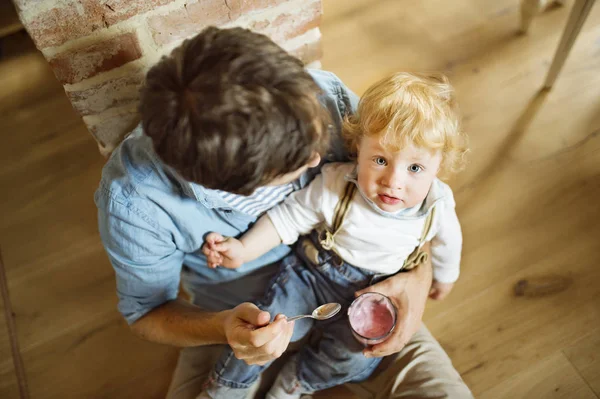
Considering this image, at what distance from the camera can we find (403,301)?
1084 mm

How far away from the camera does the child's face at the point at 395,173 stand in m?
0.96

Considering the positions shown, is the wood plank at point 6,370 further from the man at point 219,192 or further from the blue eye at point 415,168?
the blue eye at point 415,168

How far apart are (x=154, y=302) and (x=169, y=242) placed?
0.17 metres

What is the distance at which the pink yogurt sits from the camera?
1.04 m

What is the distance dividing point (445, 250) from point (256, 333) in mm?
523

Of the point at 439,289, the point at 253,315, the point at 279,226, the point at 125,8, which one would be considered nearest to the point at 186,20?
the point at 125,8

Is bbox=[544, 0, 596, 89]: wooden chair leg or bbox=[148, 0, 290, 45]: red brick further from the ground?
bbox=[148, 0, 290, 45]: red brick

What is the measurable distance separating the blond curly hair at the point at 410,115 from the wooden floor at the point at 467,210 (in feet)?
2.12

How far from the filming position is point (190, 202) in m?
0.94

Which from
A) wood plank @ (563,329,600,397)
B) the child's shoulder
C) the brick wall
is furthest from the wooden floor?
the brick wall

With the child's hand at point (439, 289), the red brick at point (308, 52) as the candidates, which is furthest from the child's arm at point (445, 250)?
the red brick at point (308, 52)

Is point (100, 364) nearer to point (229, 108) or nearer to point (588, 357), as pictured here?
point (229, 108)

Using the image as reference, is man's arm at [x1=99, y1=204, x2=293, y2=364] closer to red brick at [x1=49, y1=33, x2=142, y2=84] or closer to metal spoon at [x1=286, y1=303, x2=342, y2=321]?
metal spoon at [x1=286, y1=303, x2=342, y2=321]

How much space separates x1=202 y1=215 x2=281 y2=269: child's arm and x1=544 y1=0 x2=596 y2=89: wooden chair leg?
1217mm
